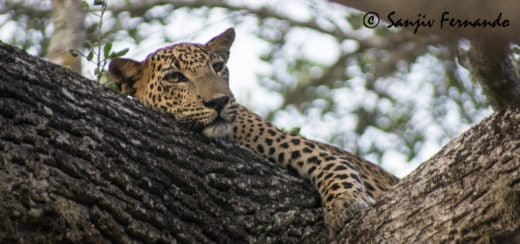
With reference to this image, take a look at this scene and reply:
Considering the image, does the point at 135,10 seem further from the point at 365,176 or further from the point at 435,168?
the point at 435,168

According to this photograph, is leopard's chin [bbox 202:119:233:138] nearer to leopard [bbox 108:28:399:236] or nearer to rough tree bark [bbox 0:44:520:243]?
leopard [bbox 108:28:399:236]

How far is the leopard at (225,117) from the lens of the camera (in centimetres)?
460

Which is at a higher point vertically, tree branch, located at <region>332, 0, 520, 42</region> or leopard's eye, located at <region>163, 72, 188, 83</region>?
tree branch, located at <region>332, 0, 520, 42</region>

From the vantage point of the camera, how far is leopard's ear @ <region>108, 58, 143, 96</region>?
6157mm

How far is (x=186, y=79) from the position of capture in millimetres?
5926

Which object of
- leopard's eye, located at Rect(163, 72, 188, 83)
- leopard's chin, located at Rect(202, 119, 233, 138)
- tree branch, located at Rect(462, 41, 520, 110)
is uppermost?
tree branch, located at Rect(462, 41, 520, 110)

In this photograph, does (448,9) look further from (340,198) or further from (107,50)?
(107,50)

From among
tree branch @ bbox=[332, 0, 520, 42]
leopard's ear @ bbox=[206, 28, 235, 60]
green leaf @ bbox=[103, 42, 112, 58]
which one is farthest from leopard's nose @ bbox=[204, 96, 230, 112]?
tree branch @ bbox=[332, 0, 520, 42]

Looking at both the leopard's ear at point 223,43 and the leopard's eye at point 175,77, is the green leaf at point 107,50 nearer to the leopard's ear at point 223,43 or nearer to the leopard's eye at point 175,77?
the leopard's eye at point 175,77

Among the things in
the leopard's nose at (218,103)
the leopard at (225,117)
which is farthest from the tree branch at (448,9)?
the leopard's nose at (218,103)

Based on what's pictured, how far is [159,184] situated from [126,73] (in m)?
2.99

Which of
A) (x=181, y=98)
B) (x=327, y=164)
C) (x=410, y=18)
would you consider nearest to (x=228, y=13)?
(x=181, y=98)

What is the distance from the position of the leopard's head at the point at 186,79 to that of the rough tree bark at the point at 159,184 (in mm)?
1263

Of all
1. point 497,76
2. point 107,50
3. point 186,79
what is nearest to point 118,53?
point 107,50
